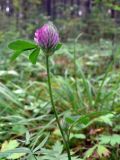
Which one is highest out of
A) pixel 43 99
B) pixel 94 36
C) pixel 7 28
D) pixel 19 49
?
pixel 19 49

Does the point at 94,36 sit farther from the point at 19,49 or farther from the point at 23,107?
the point at 19,49

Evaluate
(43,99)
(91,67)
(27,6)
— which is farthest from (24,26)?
(43,99)

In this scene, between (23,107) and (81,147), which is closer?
(81,147)

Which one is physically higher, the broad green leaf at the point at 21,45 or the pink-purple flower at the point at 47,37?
the pink-purple flower at the point at 47,37

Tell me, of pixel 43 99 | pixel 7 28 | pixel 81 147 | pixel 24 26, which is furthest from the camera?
pixel 24 26

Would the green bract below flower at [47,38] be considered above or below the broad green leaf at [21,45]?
above

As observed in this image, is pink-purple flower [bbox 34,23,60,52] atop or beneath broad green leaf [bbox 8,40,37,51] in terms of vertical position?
atop
